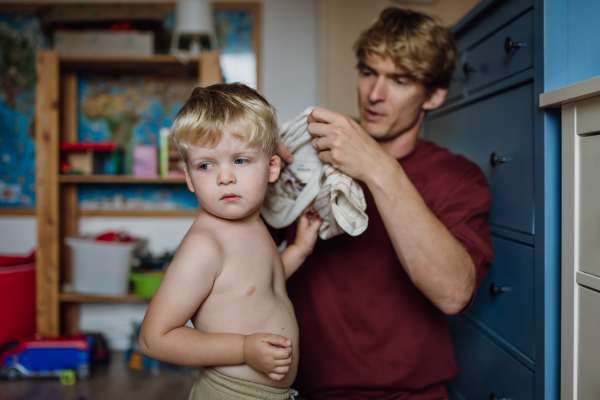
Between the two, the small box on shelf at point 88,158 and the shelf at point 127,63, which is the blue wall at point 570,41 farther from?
the small box on shelf at point 88,158

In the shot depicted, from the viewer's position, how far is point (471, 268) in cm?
98

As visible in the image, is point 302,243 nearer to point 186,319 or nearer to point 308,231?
point 308,231

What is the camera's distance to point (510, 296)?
1100 mm

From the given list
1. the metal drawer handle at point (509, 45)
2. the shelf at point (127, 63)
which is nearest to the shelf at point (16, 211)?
the shelf at point (127, 63)

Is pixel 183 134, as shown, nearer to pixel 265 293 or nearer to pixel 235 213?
pixel 235 213

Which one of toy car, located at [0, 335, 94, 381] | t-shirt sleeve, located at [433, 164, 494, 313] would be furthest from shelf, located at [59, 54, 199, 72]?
t-shirt sleeve, located at [433, 164, 494, 313]

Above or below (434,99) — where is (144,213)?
below

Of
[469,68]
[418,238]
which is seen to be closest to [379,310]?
[418,238]

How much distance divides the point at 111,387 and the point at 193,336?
1.79m

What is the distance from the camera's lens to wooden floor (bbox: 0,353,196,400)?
2092 millimetres

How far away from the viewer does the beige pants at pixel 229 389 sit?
775 millimetres

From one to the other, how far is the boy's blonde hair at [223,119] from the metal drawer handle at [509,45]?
2.00ft

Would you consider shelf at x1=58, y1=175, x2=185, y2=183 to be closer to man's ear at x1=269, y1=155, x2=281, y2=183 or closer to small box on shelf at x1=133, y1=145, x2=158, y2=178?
small box on shelf at x1=133, y1=145, x2=158, y2=178

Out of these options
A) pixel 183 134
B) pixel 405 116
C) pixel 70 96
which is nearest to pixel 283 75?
pixel 70 96
